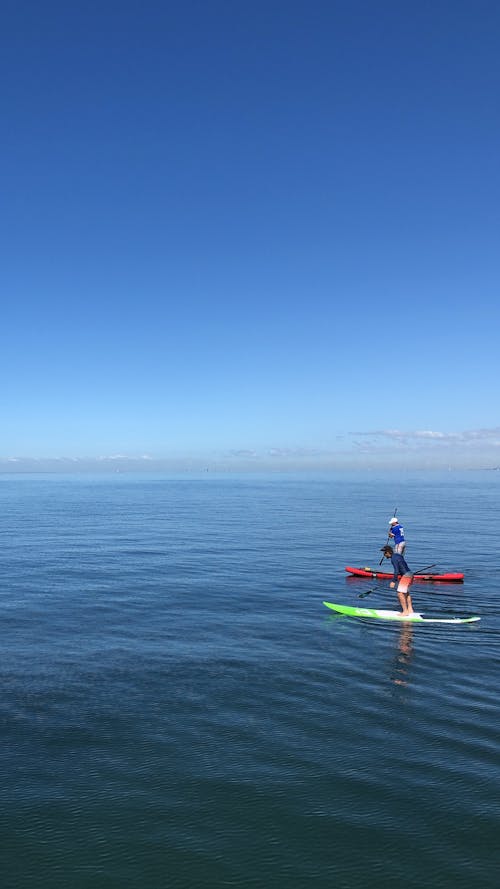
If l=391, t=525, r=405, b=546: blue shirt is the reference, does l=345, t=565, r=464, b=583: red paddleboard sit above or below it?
below

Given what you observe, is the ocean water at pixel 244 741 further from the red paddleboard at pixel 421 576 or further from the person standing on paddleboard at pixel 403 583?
the red paddleboard at pixel 421 576

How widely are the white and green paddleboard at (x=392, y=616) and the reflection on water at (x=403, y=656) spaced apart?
2.79 ft

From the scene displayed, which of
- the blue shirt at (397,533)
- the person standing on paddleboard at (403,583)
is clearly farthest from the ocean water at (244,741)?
the blue shirt at (397,533)

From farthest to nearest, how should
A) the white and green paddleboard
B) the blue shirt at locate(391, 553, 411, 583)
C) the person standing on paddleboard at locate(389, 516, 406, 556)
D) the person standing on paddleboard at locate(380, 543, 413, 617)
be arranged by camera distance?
the person standing on paddleboard at locate(389, 516, 406, 556)
the blue shirt at locate(391, 553, 411, 583)
the person standing on paddleboard at locate(380, 543, 413, 617)
the white and green paddleboard

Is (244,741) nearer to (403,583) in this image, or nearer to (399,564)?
(403,583)

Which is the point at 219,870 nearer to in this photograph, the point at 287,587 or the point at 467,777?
the point at 467,777

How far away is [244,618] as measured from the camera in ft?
96.6

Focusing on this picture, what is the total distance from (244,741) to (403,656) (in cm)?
1007

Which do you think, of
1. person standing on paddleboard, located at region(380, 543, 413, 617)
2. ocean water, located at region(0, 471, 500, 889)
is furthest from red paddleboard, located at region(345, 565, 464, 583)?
person standing on paddleboard, located at region(380, 543, 413, 617)

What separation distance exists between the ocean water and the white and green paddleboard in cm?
99

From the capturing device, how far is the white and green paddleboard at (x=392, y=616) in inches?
1113

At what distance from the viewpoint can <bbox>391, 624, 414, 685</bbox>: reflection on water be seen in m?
20.7

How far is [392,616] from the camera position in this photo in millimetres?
29344

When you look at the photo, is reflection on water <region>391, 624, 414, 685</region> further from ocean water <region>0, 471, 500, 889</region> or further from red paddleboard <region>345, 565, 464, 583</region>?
red paddleboard <region>345, 565, 464, 583</region>
